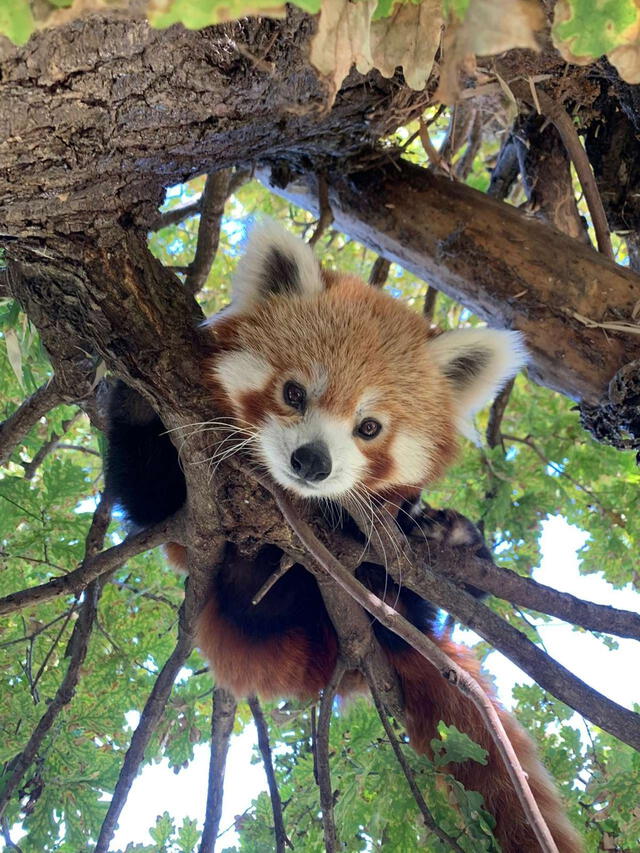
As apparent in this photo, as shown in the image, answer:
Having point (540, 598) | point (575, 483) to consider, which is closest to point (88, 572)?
point (540, 598)

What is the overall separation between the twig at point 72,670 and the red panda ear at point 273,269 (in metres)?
1.01

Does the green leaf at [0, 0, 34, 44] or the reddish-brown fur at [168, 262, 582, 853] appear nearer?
the green leaf at [0, 0, 34, 44]

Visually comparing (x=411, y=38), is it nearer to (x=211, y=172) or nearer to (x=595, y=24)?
(x=595, y=24)

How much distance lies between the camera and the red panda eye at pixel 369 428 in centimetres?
272

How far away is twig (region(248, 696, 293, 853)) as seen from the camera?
262 centimetres

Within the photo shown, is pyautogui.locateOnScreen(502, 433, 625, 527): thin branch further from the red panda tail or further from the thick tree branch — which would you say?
the thick tree branch

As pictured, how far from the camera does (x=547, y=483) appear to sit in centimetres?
416

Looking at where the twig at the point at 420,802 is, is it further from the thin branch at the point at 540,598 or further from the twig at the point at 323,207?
the twig at the point at 323,207

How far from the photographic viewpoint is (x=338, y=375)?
8.82ft

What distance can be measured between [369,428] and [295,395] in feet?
0.99

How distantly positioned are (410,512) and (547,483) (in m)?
1.43

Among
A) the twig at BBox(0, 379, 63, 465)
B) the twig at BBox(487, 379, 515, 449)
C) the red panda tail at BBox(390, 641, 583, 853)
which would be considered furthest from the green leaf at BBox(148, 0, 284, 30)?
the twig at BBox(487, 379, 515, 449)

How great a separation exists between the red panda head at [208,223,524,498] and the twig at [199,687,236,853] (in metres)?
1.06

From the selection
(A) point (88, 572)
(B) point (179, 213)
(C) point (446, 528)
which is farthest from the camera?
(B) point (179, 213)
